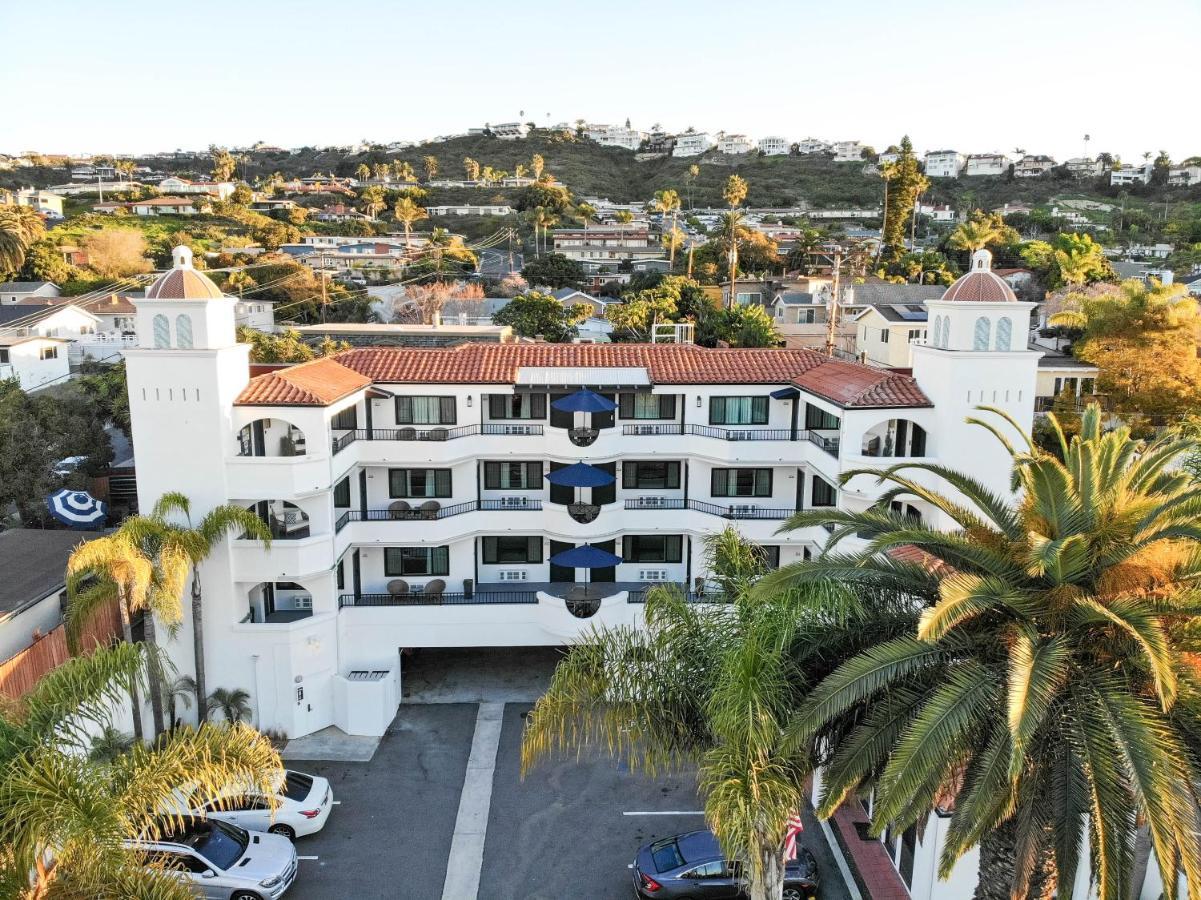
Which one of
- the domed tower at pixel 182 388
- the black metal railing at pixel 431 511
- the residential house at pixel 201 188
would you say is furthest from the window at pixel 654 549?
the residential house at pixel 201 188

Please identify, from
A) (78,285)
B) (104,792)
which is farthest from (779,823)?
(78,285)

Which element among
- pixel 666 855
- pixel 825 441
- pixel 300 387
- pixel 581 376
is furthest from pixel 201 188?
pixel 666 855

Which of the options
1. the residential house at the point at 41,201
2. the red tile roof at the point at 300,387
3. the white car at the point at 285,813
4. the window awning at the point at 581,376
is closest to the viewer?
the white car at the point at 285,813

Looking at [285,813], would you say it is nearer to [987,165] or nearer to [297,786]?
[297,786]

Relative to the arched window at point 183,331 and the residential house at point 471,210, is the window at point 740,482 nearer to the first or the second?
the arched window at point 183,331

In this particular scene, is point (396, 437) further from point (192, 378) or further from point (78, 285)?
point (78, 285)

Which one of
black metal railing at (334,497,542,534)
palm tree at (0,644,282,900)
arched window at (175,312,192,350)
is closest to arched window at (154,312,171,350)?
arched window at (175,312,192,350)
